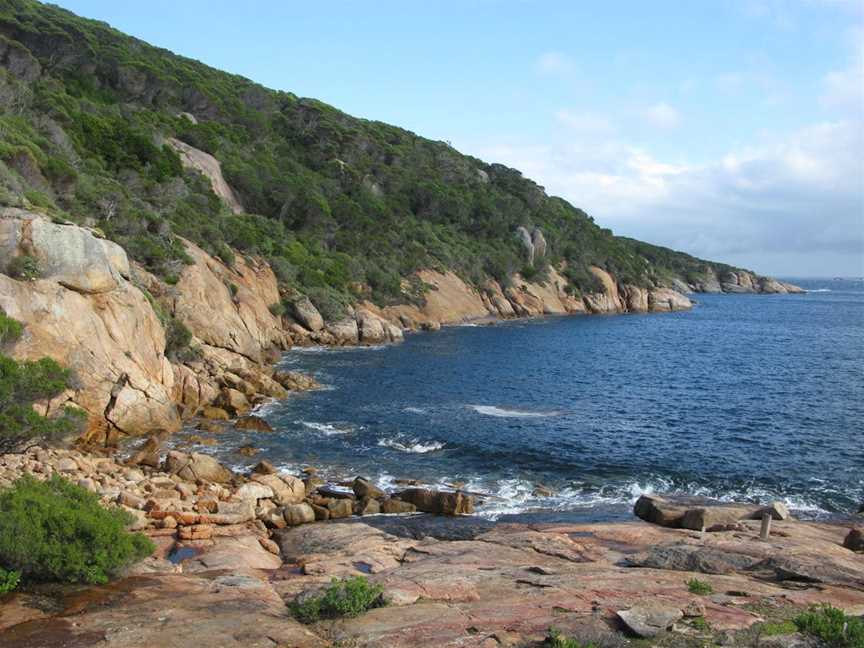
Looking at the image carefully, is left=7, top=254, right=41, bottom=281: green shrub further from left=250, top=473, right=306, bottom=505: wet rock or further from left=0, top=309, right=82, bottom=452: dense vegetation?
left=250, top=473, right=306, bottom=505: wet rock

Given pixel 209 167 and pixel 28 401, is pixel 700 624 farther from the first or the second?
pixel 209 167

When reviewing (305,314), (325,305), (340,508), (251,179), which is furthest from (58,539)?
(251,179)

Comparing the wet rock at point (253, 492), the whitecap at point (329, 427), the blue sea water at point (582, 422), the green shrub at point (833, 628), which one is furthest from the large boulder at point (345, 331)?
the green shrub at point (833, 628)

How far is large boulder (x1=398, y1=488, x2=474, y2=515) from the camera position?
22828 mm

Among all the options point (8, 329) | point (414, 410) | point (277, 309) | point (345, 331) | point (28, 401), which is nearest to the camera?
point (28, 401)

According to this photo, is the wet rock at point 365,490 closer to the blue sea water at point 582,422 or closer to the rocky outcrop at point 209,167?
the blue sea water at point 582,422

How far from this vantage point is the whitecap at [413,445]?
3017 centimetres

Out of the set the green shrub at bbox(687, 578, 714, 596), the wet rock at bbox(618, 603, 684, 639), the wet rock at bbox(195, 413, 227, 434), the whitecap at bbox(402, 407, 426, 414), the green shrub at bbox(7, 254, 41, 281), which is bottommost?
the wet rock at bbox(195, 413, 227, 434)

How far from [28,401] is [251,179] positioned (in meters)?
55.7

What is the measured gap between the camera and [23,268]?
84.4ft

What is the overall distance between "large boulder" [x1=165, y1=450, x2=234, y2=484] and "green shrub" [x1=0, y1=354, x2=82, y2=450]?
12.4ft

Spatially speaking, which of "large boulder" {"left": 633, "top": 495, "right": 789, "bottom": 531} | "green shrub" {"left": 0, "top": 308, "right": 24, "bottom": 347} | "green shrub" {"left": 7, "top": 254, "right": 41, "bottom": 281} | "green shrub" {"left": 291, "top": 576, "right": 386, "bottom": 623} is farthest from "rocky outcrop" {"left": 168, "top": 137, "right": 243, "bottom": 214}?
"green shrub" {"left": 291, "top": 576, "right": 386, "bottom": 623}

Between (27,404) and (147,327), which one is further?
(147,327)

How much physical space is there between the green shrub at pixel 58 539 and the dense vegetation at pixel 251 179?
19.5 m
